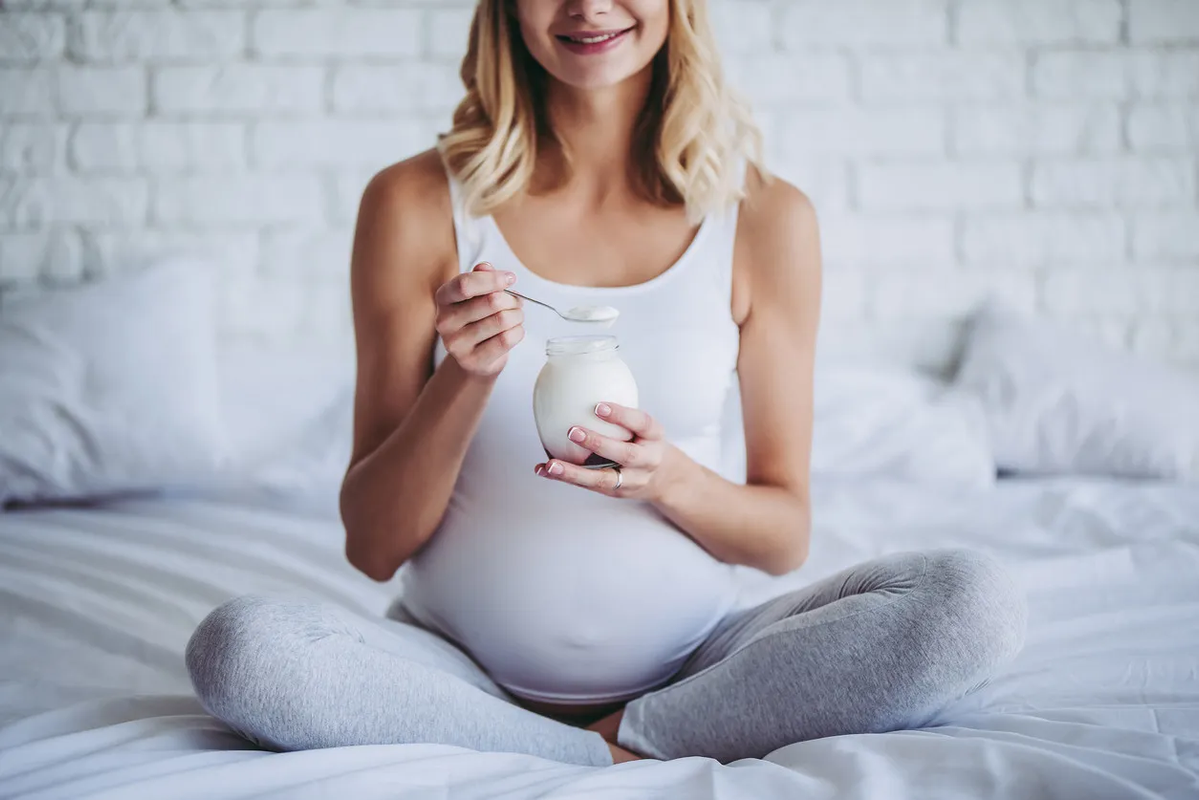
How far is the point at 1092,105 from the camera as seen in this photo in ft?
8.25

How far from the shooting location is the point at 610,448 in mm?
1059

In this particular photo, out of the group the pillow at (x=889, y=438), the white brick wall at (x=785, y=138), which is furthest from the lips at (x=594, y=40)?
the white brick wall at (x=785, y=138)

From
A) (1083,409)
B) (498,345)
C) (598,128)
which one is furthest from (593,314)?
(1083,409)

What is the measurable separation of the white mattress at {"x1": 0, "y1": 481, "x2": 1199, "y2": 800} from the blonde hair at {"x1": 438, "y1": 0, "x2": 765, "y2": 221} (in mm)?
653

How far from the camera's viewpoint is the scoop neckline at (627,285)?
1.33 m

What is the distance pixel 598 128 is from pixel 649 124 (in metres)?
0.08

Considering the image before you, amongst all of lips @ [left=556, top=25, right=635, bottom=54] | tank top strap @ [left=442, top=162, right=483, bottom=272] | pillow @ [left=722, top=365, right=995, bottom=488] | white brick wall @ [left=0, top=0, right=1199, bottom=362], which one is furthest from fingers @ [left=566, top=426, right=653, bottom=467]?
white brick wall @ [left=0, top=0, right=1199, bottom=362]

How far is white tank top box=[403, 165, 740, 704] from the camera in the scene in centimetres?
125

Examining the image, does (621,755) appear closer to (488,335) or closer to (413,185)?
(488,335)

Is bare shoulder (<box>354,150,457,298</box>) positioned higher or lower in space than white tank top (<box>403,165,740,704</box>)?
higher

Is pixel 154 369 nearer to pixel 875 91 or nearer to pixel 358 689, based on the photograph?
pixel 358 689

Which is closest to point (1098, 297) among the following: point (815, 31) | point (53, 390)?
point (815, 31)

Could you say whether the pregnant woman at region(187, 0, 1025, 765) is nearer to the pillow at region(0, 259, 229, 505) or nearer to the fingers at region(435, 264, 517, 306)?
the fingers at region(435, 264, 517, 306)

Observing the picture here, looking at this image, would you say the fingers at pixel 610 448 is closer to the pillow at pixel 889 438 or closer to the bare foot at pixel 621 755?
the bare foot at pixel 621 755
